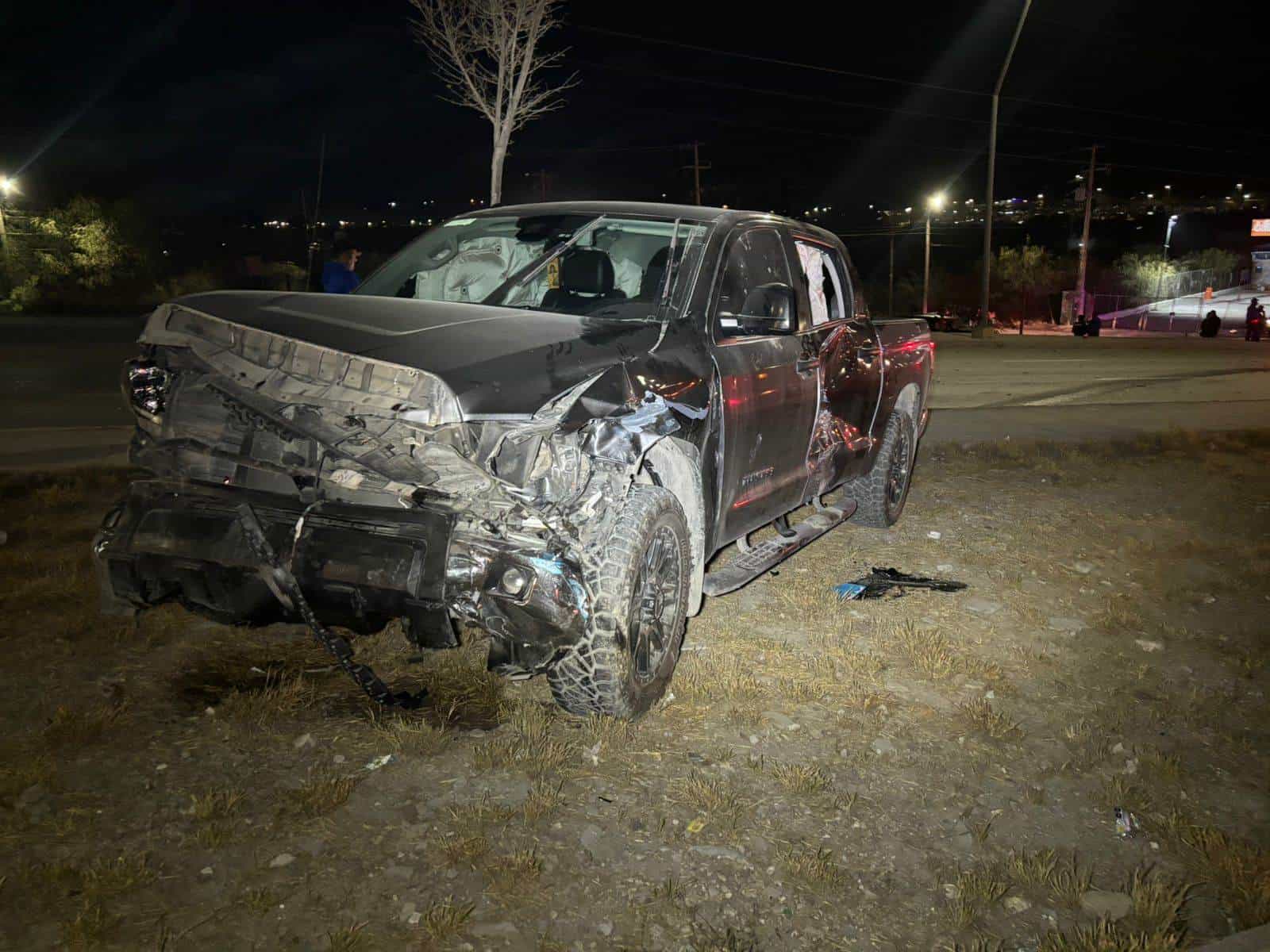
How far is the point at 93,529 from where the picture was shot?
6035 millimetres

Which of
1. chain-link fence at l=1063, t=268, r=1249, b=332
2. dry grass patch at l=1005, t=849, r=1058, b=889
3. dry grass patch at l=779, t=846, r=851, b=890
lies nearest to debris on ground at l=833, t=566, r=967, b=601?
dry grass patch at l=1005, t=849, r=1058, b=889

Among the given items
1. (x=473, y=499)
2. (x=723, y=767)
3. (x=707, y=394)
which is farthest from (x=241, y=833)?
(x=707, y=394)

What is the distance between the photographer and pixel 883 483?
22.6ft

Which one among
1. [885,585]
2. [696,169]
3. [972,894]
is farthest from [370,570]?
[696,169]

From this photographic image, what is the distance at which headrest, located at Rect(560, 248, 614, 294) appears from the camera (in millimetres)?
4523

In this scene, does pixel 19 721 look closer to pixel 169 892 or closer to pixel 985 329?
pixel 169 892

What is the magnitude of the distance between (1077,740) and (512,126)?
58.1 feet

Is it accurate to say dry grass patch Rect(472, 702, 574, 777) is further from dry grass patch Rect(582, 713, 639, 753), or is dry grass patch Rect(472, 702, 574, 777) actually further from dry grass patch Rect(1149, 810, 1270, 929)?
dry grass patch Rect(1149, 810, 1270, 929)

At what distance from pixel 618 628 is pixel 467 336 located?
116 cm

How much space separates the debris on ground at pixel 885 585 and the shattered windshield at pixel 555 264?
2.23 m

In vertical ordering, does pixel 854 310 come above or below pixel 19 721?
above

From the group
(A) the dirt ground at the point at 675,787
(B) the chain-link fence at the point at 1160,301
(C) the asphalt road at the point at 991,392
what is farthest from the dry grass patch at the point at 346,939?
(B) the chain-link fence at the point at 1160,301

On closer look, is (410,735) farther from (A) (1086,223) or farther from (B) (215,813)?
(A) (1086,223)

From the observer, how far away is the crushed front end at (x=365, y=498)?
323cm
